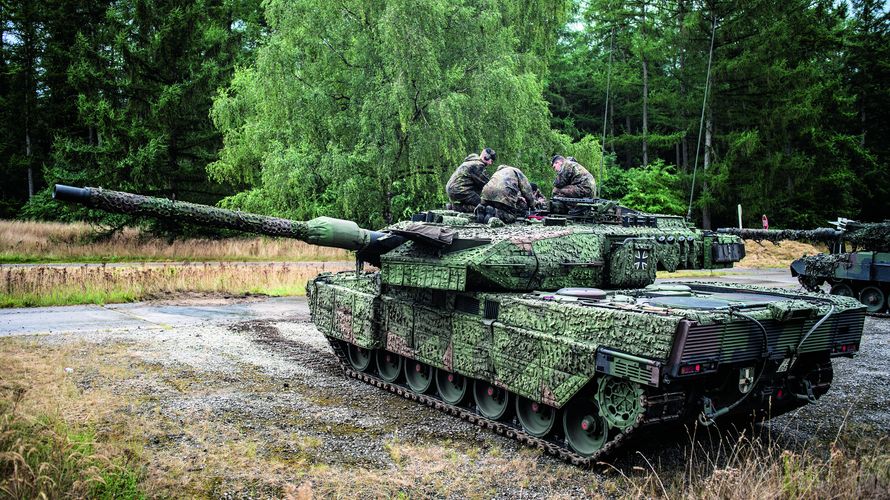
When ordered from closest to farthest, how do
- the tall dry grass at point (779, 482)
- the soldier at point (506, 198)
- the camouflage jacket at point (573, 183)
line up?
1. the tall dry grass at point (779, 482)
2. the soldier at point (506, 198)
3. the camouflage jacket at point (573, 183)

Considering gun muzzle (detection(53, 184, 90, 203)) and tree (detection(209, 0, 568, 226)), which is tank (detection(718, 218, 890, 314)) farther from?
gun muzzle (detection(53, 184, 90, 203))

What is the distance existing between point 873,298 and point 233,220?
50.6 feet

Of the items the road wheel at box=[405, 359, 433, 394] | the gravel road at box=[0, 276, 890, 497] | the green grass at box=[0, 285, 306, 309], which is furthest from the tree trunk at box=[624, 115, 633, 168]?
the road wheel at box=[405, 359, 433, 394]

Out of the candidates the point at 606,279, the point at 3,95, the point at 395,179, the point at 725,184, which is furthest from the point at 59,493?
the point at 3,95

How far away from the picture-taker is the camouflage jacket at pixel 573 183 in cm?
1043

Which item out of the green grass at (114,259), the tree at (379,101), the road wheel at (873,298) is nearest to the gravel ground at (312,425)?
the road wheel at (873,298)

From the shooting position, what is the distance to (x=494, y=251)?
8109mm

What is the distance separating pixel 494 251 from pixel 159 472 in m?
3.91

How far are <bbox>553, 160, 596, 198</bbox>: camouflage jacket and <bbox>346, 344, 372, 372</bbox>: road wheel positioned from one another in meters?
3.52

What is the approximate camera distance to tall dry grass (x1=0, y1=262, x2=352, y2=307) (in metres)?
17.0

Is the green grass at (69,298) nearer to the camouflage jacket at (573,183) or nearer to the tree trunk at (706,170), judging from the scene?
the camouflage jacket at (573,183)

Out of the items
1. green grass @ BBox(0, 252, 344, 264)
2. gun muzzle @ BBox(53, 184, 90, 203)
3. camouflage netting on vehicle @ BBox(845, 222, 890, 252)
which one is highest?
gun muzzle @ BBox(53, 184, 90, 203)

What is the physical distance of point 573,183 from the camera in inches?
413

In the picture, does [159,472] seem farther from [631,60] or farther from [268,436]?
[631,60]
